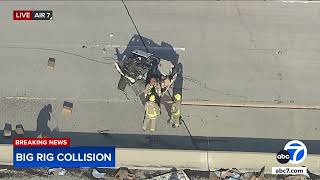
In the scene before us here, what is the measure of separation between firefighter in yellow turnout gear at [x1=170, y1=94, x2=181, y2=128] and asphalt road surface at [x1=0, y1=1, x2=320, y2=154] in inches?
8.8

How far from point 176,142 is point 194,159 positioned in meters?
1.03

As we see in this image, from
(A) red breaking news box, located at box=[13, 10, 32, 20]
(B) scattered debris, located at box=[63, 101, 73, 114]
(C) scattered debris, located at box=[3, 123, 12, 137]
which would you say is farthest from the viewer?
(A) red breaking news box, located at box=[13, 10, 32, 20]

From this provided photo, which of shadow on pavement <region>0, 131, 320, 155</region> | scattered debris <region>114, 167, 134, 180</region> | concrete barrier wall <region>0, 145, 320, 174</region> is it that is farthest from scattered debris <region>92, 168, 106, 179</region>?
shadow on pavement <region>0, 131, 320, 155</region>

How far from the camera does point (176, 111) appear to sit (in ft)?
63.3

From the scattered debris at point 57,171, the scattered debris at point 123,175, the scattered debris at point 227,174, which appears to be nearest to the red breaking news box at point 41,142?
the scattered debris at point 57,171

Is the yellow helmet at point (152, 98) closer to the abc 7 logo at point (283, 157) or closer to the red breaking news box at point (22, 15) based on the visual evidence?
the abc 7 logo at point (283, 157)

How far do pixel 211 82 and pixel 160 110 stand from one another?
79.5 inches

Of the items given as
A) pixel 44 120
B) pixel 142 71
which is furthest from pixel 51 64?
pixel 142 71

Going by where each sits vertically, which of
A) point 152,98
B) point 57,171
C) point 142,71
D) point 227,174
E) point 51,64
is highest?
point 51,64

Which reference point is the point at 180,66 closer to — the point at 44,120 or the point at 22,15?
the point at 44,120

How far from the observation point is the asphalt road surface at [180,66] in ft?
64.9

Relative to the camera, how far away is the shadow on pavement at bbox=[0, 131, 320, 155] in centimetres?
1947

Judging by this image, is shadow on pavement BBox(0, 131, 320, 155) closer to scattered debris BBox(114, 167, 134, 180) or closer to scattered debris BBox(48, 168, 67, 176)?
scattered debris BBox(114, 167, 134, 180)
